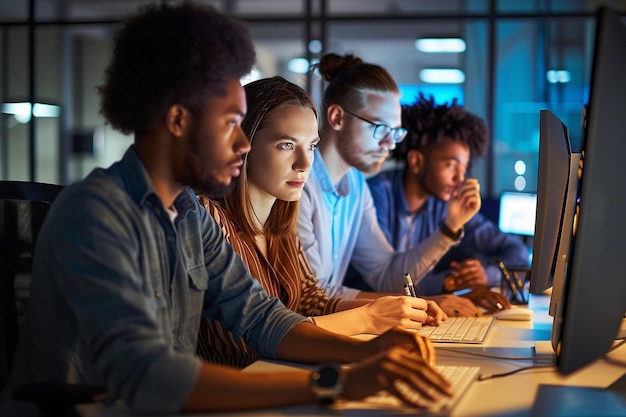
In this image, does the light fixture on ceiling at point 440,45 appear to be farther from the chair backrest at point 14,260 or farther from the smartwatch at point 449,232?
the chair backrest at point 14,260

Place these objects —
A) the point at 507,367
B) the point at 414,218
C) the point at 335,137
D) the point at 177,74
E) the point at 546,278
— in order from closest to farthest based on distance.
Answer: the point at 177,74, the point at 507,367, the point at 546,278, the point at 335,137, the point at 414,218

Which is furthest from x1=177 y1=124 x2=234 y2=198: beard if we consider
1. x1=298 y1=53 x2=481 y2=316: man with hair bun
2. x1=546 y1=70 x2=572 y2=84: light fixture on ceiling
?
x1=546 y1=70 x2=572 y2=84: light fixture on ceiling

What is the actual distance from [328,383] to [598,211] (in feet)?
1.61

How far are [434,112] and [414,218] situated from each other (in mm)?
499

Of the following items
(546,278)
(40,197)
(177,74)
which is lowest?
(546,278)

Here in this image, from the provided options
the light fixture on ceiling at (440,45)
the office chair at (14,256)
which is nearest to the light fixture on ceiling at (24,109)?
the light fixture on ceiling at (440,45)

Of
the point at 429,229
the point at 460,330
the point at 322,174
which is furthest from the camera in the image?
the point at 429,229

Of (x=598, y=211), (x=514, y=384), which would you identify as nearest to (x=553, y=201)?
(x=514, y=384)

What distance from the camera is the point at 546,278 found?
220 centimetres

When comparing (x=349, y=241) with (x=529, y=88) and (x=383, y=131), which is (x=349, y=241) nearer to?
(x=383, y=131)

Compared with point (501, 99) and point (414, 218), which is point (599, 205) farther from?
point (501, 99)

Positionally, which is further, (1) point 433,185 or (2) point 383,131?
(1) point 433,185

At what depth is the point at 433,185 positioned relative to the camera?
152 inches

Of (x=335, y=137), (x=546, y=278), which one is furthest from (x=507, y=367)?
(x=335, y=137)
